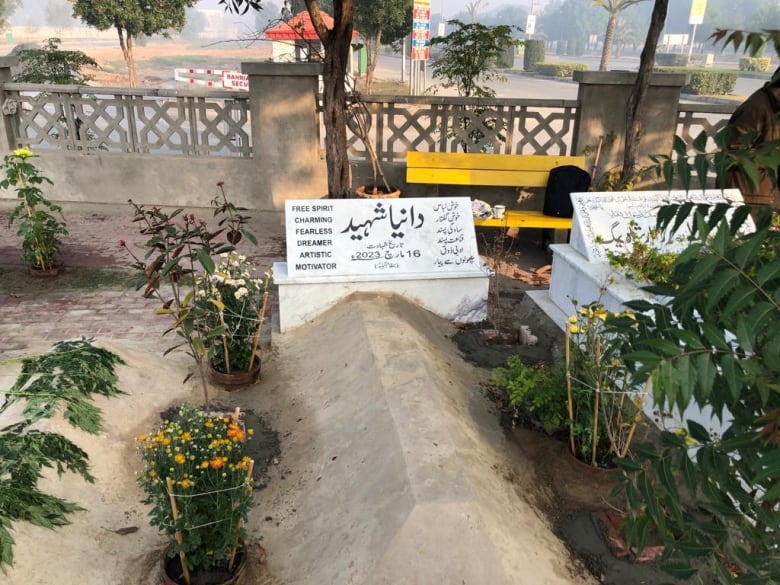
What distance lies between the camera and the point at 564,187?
8.05 meters

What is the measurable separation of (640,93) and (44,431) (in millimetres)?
7520

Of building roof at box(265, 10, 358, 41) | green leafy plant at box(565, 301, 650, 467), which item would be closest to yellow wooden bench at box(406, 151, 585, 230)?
building roof at box(265, 10, 358, 41)

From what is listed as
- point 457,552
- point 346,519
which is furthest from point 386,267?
point 457,552

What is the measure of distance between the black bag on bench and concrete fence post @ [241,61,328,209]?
3130mm

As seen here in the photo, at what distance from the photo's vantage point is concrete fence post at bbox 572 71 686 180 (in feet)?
28.1

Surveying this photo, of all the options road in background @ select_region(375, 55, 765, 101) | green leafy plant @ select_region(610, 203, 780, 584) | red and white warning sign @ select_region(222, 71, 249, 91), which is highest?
green leafy plant @ select_region(610, 203, 780, 584)

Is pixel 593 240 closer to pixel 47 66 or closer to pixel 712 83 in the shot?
pixel 47 66

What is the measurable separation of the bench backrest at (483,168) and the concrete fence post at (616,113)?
52cm

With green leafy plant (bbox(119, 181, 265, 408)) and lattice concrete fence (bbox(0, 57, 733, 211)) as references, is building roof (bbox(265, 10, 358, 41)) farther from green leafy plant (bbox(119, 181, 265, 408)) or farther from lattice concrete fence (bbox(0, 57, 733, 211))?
green leafy plant (bbox(119, 181, 265, 408))

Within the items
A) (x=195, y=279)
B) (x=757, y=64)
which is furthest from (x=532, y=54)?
(x=195, y=279)

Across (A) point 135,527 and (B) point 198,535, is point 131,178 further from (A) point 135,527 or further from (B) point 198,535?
(B) point 198,535

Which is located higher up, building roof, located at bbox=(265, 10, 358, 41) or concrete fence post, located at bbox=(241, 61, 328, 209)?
building roof, located at bbox=(265, 10, 358, 41)

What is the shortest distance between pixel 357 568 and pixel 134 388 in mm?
2477

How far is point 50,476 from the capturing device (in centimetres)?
362
